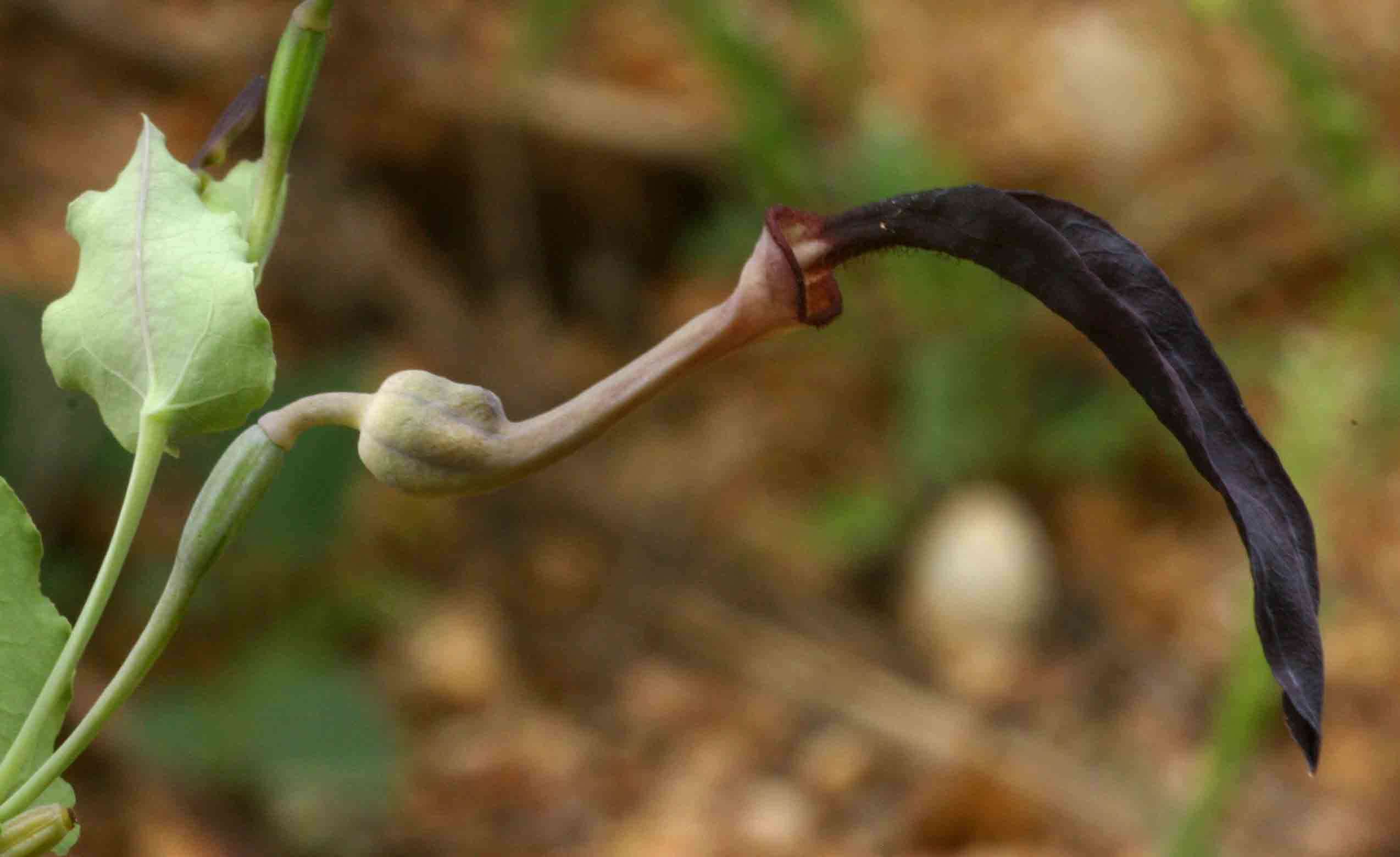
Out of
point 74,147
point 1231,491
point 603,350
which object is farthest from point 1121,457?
point 1231,491

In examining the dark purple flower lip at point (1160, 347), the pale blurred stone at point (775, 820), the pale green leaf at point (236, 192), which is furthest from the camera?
the pale blurred stone at point (775, 820)

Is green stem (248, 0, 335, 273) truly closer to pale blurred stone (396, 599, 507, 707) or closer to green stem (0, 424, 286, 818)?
green stem (0, 424, 286, 818)

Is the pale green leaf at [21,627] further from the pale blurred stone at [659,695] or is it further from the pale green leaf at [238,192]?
the pale blurred stone at [659,695]

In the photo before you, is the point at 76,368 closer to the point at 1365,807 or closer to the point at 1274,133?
the point at 1365,807

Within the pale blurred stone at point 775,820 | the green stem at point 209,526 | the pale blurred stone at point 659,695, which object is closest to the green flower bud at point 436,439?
the green stem at point 209,526

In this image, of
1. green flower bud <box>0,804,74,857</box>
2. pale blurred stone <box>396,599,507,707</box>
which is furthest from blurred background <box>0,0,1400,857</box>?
green flower bud <box>0,804,74,857</box>
